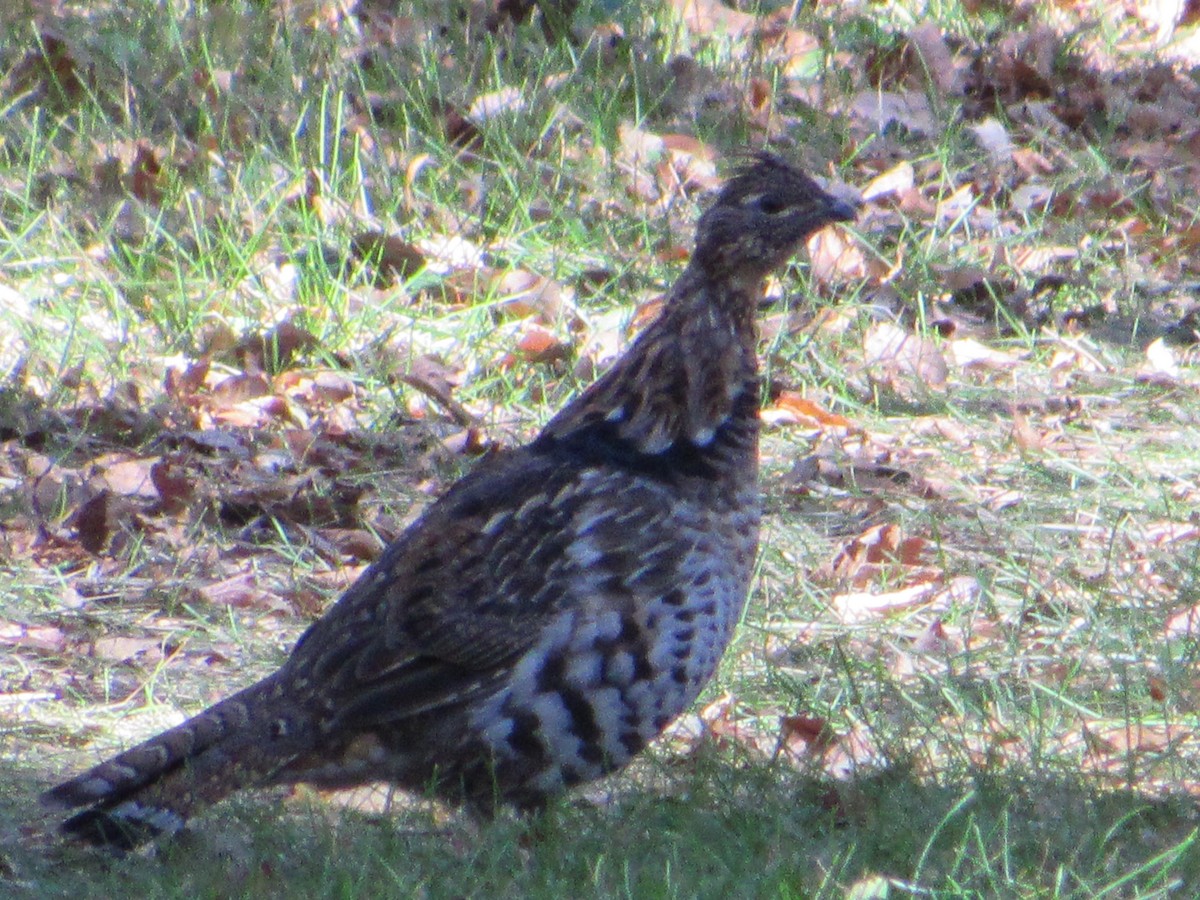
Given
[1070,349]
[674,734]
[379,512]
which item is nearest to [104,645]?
[379,512]

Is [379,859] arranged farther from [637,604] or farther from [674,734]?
[674,734]

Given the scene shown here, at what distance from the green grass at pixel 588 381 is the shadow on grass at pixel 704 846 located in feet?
0.05

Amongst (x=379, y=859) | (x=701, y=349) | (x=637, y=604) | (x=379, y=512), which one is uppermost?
(x=701, y=349)

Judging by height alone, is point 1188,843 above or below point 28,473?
above

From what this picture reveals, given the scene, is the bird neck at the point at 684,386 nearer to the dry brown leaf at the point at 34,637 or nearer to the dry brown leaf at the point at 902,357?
the dry brown leaf at the point at 34,637

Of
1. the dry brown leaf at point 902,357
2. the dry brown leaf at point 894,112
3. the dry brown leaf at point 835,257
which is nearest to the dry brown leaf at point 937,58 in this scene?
the dry brown leaf at point 894,112

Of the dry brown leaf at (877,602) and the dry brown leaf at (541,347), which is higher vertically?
the dry brown leaf at (541,347)

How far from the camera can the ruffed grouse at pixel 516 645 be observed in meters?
4.10

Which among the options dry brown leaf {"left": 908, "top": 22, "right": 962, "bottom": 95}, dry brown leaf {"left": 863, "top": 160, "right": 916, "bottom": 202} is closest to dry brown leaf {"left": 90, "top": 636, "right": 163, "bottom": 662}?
dry brown leaf {"left": 863, "top": 160, "right": 916, "bottom": 202}

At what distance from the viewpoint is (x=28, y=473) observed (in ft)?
20.2

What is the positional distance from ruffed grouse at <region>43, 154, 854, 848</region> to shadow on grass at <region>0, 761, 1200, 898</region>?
119 mm

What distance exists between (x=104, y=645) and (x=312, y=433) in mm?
1410

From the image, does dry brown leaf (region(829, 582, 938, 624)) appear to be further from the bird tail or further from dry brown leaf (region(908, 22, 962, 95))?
dry brown leaf (region(908, 22, 962, 95))

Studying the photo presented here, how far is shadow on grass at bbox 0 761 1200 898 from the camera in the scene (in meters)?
3.63
